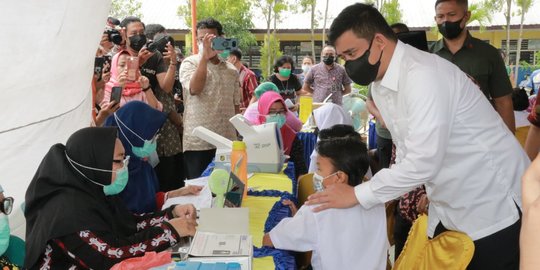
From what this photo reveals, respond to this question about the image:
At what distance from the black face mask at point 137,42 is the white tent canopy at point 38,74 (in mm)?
872

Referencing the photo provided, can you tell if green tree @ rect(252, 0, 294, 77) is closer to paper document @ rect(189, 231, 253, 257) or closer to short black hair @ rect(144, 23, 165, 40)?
short black hair @ rect(144, 23, 165, 40)

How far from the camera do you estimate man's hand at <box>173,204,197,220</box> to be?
75.3 inches

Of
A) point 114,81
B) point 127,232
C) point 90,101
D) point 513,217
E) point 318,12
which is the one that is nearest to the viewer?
point 513,217

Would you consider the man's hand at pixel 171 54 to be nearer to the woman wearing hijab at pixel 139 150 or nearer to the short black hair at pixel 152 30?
the short black hair at pixel 152 30

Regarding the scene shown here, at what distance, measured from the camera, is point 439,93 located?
153cm

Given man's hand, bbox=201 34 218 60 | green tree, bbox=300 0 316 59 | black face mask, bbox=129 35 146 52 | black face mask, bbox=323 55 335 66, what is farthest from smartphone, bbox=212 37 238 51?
green tree, bbox=300 0 316 59

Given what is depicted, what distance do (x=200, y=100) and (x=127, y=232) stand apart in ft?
5.37

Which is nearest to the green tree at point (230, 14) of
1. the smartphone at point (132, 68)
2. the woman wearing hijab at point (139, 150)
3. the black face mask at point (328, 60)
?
the black face mask at point (328, 60)

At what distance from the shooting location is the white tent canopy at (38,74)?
199 centimetres

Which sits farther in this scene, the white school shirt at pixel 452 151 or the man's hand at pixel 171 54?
the man's hand at pixel 171 54

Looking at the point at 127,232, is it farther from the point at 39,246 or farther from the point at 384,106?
the point at 384,106

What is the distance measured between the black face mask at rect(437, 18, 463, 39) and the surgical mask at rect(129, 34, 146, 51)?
1927 mm

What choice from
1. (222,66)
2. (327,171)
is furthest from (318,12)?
(327,171)

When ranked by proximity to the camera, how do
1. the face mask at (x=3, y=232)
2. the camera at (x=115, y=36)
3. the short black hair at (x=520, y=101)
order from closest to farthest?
1. the face mask at (x=3, y=232)
2. the camera at (x=115, y=36)
3. the short black hair at (x=520, y=101)
